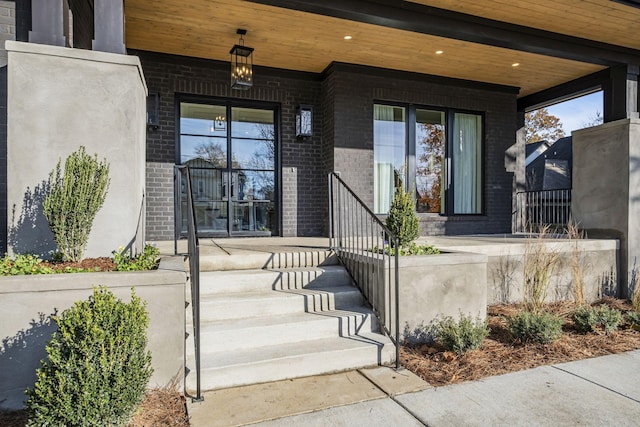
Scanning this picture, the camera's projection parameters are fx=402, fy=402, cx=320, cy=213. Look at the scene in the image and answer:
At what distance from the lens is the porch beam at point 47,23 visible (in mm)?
3090

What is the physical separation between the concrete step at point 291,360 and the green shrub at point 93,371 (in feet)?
2.05

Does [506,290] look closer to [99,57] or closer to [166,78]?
[99,57]

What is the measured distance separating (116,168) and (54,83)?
2.44ft

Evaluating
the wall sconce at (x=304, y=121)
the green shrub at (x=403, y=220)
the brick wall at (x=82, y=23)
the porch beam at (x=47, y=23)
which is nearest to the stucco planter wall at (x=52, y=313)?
the porch beam at (x=47, y=23)

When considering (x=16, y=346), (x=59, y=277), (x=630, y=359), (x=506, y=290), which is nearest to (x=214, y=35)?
(x=59, y=277)

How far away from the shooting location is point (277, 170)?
650 cm

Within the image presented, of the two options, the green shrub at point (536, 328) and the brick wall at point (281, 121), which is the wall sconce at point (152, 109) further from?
the green shrub at point (536, 328)

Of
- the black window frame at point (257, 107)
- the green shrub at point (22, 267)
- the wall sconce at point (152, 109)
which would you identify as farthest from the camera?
the black window frame at point (257, 107)

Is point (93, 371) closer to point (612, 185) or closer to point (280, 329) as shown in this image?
point (280, 329)

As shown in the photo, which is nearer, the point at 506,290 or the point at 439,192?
the point at 506,290

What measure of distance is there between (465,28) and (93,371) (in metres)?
5.02

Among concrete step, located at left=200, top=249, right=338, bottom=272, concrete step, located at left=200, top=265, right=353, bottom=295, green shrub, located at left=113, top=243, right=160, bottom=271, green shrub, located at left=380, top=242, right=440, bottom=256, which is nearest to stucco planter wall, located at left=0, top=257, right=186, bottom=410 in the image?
green shrub, located at left=113, top=243, right=160, bottom=271

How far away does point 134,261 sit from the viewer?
2.97 meters

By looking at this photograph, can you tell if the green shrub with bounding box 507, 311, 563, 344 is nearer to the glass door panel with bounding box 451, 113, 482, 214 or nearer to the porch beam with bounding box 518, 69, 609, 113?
the glass door panel with bounding box 451, 113, 482, 214
